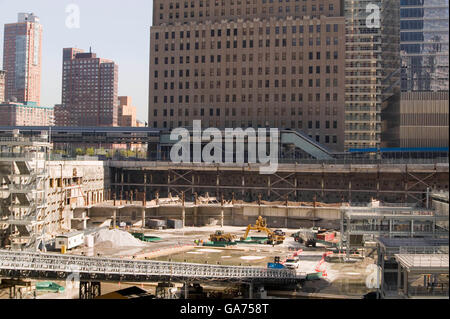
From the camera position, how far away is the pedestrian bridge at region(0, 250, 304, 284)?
36.7m

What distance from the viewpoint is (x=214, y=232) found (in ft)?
230

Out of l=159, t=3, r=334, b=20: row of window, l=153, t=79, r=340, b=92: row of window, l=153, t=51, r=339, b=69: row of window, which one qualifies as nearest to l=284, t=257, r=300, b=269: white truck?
l=153, t=79, r=340, b=92: row of window

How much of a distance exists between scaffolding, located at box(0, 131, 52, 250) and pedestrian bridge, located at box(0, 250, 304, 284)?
14.9 m

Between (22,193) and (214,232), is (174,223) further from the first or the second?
(22,193)

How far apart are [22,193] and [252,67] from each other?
63.5m

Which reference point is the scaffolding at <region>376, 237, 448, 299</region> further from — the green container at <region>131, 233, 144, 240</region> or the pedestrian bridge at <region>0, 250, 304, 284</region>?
the green container at <region>131, 233, 144, 240</region>

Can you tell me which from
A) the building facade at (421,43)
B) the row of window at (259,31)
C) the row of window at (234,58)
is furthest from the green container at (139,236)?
the row of window at (259,31)

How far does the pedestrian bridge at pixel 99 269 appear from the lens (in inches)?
1443

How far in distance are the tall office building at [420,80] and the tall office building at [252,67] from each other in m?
11.9

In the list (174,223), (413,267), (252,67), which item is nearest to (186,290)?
(413,267)

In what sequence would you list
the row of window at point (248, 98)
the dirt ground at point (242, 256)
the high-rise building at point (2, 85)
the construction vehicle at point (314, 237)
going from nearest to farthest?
the dirt ground at point (242, 256)
the construction vehicle at point (314, 237)
the row of window at point (248, 98)
the high-rise building at point (2, 85)

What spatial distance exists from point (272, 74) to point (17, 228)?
6544cm

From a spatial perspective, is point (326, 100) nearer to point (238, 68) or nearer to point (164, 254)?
point (238, 68)

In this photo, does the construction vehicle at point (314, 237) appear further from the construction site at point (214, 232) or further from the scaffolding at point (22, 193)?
the scaffolding at point (22, 193)
